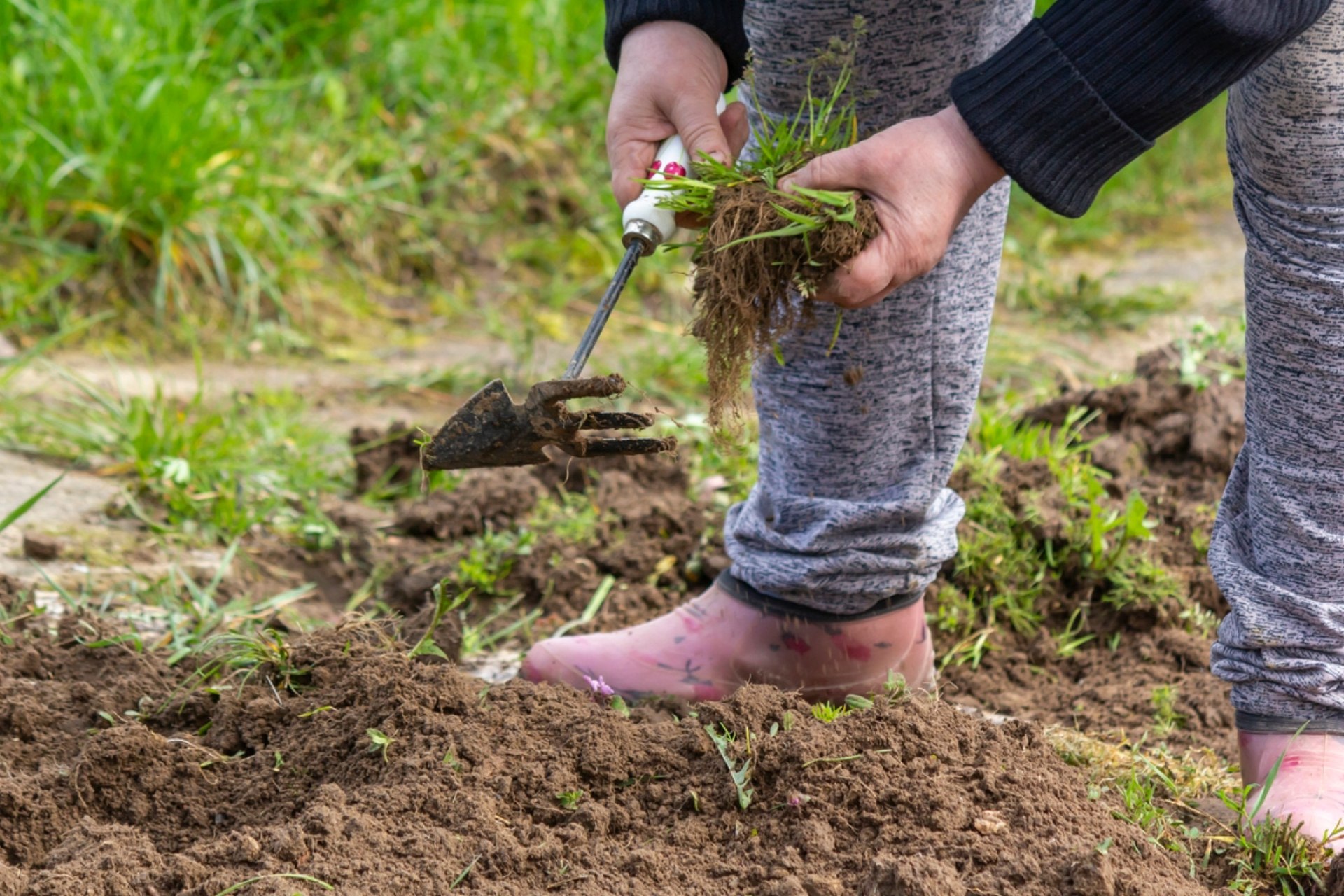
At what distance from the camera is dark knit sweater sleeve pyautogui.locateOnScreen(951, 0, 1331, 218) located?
133 centimetres

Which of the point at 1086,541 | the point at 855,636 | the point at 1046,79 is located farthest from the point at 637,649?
the point at 1046,79

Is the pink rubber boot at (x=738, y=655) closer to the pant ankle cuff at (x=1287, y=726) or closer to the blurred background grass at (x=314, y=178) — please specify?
the pant ankle cuff at (x=1287, y=726)

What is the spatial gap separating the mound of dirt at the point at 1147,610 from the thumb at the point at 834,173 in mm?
980

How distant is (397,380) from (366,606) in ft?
3.94

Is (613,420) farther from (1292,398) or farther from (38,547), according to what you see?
(38,547)

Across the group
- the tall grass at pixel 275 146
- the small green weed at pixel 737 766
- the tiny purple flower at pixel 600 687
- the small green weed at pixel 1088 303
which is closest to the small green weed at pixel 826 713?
the small green weed at pixel 737 766

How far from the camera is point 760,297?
64.8 inches

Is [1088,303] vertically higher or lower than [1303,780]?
higher

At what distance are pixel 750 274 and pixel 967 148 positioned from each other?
0.32 metres

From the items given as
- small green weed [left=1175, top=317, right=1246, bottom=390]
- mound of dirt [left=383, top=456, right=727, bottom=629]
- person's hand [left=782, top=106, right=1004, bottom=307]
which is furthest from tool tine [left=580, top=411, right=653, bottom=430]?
small green weed [left=1175, top=317, right=1246, bottom=390]

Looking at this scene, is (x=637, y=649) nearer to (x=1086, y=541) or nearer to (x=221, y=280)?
(x=1086, y=541)

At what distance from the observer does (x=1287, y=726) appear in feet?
5.60

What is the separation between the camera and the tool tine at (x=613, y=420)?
1.67m

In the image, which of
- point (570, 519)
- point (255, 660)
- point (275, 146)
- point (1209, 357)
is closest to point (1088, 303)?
point (1209, 357)
